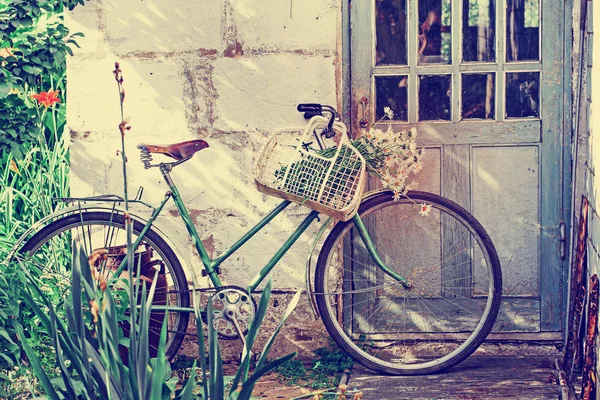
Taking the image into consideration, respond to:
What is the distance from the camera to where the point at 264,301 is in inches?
123

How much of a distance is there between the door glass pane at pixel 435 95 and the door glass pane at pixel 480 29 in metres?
0.22

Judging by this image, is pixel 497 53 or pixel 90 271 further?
pixel 497 53

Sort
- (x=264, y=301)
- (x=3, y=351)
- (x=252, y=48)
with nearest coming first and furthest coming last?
(x=264, y=301), (x=3, y=351), (x=252, y=48)

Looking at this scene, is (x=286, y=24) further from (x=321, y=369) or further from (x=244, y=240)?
(x=321, y=369)

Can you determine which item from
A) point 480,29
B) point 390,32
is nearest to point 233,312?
point 390,32

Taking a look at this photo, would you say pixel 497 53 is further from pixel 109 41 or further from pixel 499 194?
pixel 109 41

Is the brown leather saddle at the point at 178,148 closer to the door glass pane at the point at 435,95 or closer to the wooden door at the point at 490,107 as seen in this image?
the wooden door at the point at 490,107

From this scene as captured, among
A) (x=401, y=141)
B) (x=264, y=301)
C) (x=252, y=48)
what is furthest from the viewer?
(x=252, y=48)

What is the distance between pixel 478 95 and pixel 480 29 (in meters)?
0.35

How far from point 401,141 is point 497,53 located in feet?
2.96

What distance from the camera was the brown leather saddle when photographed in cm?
457

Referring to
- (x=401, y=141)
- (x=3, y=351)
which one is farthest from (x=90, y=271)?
(x=401, y=141)

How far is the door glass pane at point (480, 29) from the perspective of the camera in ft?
16.6

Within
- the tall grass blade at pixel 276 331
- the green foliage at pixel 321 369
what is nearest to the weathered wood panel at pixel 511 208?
the green foliage at pixel 321 369
